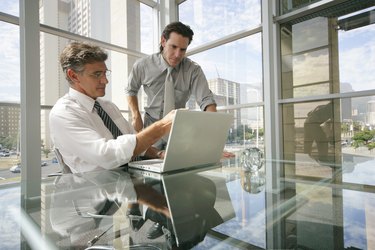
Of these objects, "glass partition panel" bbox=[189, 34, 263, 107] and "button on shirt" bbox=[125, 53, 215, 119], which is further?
"glass partition panel" bbox=[189, 34, 263, 107]

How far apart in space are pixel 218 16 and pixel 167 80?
2.05 m

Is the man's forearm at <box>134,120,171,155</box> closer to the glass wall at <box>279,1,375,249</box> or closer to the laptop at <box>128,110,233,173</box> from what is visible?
the laptop at <box>128,110,233,173</box>

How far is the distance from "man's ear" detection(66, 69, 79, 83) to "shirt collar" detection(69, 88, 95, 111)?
0.15 ft

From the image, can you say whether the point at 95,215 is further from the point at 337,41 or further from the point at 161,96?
the point at 337,41

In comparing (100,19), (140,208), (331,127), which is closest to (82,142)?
(140,208)

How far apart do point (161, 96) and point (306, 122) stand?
1646 millimetres

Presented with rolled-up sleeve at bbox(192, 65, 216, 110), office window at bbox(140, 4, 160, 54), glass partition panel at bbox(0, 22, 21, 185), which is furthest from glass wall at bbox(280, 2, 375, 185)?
glass partition panel at bbox(0, 22, 21, 185)

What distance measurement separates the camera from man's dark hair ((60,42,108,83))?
1.09 meters

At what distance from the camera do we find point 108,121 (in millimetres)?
1195

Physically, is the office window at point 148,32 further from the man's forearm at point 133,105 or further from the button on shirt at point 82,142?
the button on shirt at point 82,142

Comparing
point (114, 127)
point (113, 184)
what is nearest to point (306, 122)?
point (114, 127)

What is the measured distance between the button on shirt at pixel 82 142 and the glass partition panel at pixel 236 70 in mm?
2360

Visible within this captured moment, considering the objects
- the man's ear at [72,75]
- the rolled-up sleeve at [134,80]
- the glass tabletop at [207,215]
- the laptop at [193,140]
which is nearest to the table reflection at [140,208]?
the glass tabletop at [207,215]

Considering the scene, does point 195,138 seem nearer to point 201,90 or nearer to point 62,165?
point 62,165
